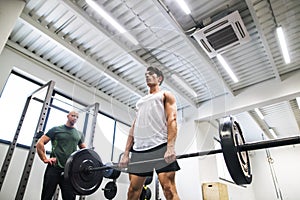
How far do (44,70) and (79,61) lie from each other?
1.67 feet

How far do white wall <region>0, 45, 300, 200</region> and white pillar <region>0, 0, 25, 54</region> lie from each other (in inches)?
28.4

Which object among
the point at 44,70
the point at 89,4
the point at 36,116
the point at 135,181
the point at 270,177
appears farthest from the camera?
the point at 270,177

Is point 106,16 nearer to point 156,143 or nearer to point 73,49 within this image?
point 73,49

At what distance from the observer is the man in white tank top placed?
47.0 inches

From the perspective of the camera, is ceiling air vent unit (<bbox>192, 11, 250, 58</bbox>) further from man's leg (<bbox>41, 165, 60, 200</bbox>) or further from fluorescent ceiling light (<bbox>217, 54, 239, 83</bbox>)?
man's leg (<bbox>41, 165, 60, 200</bbox>)

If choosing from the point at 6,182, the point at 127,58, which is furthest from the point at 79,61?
the point at 6,182

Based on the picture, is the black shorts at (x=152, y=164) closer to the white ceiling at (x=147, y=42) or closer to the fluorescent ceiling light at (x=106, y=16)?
the white ceiling at (x=147, y=42)

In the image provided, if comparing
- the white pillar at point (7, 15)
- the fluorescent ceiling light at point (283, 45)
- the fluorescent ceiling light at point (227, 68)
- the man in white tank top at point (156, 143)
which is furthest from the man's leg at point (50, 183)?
the fluorescent ceiling light at point (283, 45)

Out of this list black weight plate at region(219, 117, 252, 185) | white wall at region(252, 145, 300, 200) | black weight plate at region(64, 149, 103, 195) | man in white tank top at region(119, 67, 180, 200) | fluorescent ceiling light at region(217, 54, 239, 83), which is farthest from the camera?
white wall at region(252, 145, 300, 200)

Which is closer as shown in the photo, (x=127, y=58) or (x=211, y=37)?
(x=211, y=37)

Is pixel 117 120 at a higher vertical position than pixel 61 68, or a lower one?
lower

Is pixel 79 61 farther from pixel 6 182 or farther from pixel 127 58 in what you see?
pixel 6 182

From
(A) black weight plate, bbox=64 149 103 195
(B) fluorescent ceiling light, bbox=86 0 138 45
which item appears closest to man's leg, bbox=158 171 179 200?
(A) black weight plate, bbox=64 149 103 195

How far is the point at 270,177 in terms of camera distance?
6.66m
